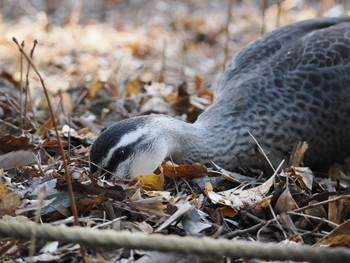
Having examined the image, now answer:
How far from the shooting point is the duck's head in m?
3.81

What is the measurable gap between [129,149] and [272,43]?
1.54m

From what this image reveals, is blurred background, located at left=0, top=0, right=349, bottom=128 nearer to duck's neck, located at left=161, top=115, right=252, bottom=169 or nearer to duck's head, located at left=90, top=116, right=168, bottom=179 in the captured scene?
duck's neck, located at left=161, top=115, right=252, bottom=169

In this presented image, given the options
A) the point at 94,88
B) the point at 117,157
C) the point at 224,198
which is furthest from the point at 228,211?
the point at 94,88

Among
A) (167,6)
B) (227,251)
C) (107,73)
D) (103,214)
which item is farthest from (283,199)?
(167,6)

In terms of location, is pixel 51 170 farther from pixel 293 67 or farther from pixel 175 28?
pixel 175 28

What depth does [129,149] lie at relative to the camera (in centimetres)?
398

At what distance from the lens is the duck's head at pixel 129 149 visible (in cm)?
381

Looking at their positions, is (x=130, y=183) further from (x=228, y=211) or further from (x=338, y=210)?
(x=338, y=210)

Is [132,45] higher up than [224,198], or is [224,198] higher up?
[132,45]

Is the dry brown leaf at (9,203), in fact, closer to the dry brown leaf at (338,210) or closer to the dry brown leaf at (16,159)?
the dry brown leaf at (16,159)

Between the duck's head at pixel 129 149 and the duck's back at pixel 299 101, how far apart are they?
19.7 inches

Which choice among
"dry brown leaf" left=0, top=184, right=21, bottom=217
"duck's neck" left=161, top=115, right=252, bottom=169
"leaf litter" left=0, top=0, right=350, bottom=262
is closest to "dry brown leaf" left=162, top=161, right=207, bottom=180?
"leaf litter" left=0, top=0, right=350, bottom=262

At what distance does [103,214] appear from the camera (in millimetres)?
3178

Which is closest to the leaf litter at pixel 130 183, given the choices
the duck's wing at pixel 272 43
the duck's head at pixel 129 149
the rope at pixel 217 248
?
the duck's head at pixel 129 149
